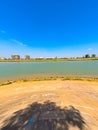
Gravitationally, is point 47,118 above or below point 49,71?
above

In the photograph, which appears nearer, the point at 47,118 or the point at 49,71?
the point at 47,118

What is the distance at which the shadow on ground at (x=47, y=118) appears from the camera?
539 cm

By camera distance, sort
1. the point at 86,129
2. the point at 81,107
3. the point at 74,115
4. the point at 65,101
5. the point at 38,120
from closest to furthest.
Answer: the point at 86,129 → the point at 38,120 → the point at 74,115 → the point at 81,107 → the point at 65,101

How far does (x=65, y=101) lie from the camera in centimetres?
826

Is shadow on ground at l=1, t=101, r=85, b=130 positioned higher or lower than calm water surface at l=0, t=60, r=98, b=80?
higher

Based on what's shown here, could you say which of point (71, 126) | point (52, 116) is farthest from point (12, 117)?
point (71, 126)

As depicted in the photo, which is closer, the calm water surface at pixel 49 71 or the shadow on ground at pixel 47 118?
the shadow on ground at pixel 47 118

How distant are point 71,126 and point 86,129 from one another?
54 cm

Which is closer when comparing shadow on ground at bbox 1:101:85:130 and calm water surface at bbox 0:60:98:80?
shadow on ground at bbox 1:101:85:130

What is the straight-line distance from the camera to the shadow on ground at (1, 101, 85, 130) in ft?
17.7

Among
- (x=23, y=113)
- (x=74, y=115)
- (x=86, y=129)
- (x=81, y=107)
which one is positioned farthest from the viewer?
(x=81, y=107)

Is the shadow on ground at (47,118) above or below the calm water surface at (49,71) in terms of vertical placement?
above

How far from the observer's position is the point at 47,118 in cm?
598

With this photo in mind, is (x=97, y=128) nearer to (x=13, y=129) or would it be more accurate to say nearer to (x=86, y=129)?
(x=86, y=129)
